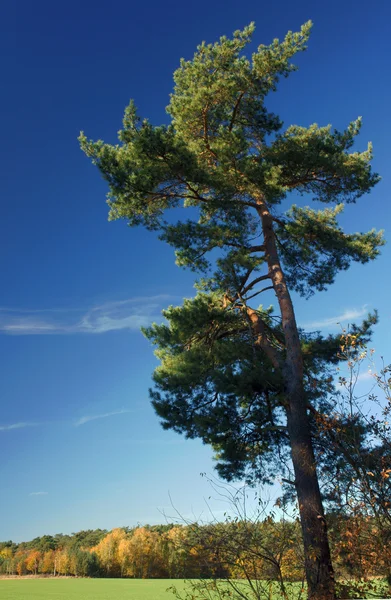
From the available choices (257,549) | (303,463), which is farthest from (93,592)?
(257,549)

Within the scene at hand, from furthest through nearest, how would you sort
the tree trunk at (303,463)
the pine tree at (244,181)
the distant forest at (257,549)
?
the pine tree at (244,181) < the tree trunk at (303,463) < the distant forest at (257,549)

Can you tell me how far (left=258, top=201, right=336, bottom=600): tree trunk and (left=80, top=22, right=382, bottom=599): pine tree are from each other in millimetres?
39

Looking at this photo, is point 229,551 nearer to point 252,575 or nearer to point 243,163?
point 252,575

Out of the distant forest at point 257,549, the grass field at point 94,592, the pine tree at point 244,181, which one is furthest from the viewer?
the grass field at point 94,592

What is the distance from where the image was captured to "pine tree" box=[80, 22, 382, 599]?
32.1 ft

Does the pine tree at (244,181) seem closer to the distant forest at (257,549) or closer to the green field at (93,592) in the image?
the distant forest at (257,549)

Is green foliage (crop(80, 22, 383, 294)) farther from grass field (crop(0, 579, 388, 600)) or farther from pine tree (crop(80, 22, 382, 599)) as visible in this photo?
grass field (crop(0, 579, 388, 600))

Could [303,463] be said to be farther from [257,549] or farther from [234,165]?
[234,165]

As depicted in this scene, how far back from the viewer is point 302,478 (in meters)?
7.77

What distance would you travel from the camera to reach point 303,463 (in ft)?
25.5

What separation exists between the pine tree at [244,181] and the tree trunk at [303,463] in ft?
0.13

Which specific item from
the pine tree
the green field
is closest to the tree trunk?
the pine tree

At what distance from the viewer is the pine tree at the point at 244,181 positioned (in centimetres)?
977

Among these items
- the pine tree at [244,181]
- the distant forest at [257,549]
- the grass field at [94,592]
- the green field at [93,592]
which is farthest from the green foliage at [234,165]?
the green field at [93,592]
